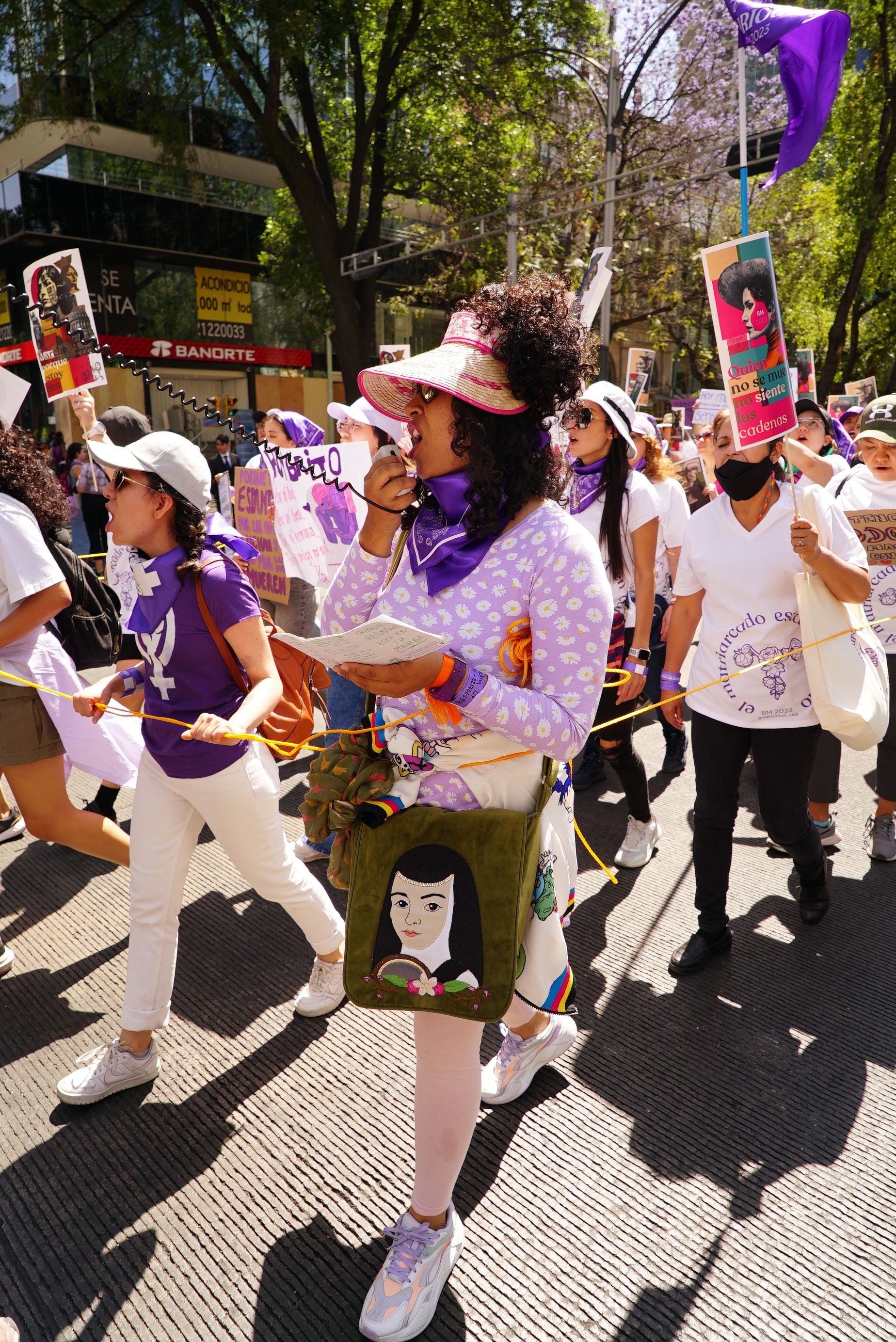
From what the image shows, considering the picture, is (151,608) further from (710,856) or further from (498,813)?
(710,856)

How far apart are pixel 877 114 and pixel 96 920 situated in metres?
19.7

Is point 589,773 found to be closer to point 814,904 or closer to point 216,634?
point 814,904

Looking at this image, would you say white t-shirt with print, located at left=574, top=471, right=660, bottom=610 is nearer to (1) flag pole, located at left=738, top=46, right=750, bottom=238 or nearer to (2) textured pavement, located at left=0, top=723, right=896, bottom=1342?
(1) flag pole, located at left=738, top=46, right=750, bottom=238

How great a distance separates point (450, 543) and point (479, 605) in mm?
150

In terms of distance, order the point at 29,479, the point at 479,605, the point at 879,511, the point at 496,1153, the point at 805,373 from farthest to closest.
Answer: the point at 805,373 → the point at 879,511 → the point at 29,479 → the point at 496,1153 → the point at 479,605

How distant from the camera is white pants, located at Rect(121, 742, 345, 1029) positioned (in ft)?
8.89

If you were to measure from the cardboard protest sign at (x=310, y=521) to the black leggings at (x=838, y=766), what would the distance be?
7.80ft

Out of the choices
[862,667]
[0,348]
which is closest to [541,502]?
[862,667]

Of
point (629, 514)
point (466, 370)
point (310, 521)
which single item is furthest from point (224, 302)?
point (466, 370)

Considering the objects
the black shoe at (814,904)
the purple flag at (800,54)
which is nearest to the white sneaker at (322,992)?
the black shoe at (814,904)

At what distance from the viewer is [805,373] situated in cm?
910

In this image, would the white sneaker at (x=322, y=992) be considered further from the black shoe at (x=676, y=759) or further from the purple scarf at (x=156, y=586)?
the black shoe at (x=676, y=759)

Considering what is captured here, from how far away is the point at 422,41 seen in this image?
47.2 feet

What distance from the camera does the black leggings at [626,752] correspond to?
13.3 ft
